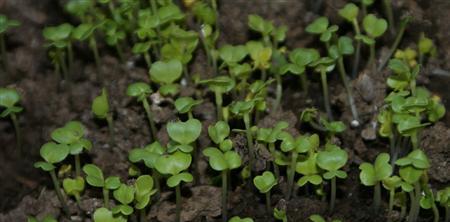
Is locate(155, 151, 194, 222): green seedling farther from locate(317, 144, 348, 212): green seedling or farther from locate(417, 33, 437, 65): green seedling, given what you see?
locate(417, 33, 437, 65): green seedling

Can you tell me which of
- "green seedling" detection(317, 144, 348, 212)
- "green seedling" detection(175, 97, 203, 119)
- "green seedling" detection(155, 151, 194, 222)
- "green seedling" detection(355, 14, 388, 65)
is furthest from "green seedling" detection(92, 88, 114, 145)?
"green seedling" detection(355, 14, 388, 65)

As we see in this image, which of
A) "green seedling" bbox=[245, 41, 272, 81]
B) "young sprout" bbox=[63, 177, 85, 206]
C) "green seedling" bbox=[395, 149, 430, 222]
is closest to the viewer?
"green seedling" bbox=[395, 149, 430, 222]

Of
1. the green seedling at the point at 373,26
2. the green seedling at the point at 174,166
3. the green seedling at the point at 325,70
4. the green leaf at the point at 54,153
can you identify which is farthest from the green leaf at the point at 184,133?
the green seedling at the point at 373,26

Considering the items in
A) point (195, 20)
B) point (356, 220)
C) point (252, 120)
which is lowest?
point (356, 220)

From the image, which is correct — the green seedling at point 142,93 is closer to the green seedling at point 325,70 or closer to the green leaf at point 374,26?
the green seedling at point 325,70

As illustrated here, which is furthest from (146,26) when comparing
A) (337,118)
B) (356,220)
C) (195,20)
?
(356,220)

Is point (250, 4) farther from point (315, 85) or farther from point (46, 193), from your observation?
point (46, 193)

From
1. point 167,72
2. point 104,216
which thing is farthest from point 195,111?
point 104,216
